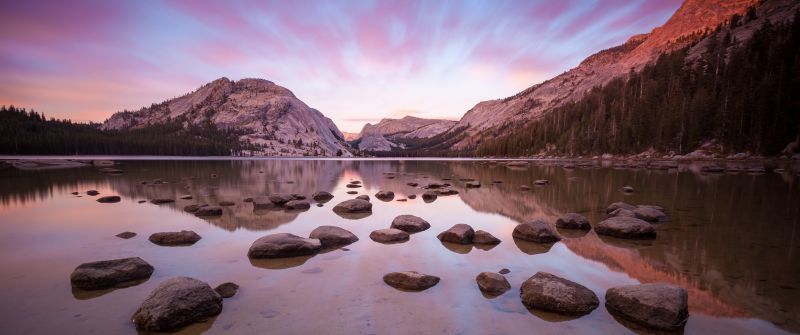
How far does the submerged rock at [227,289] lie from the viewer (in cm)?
913

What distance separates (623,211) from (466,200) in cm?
1166

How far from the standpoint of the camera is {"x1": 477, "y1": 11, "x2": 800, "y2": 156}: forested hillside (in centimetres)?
8288

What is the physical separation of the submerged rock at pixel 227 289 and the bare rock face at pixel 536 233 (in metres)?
11.4

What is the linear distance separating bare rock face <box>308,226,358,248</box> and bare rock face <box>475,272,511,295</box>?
21.5 ft

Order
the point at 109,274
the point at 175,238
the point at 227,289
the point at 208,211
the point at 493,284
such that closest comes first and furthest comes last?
the point at 227,289
the point at 493,284
the point at 109,274
the point at 175,238
the point at 208,211

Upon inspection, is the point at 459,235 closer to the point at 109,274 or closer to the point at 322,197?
the point at 109,274

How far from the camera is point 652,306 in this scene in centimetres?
771

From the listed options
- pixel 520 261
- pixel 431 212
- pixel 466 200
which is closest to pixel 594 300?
pixel 520 261

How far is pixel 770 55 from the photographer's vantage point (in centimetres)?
9744

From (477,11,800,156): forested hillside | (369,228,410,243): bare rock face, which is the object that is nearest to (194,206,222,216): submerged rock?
(369,228,410,243): bare rock face

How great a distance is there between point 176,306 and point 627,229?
16242mm

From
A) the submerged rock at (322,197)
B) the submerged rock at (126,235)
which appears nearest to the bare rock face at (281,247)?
the submerged rock at (126,235)

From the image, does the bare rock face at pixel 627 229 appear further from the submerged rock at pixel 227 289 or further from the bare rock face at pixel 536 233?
the submerged rock at pixel 227 289

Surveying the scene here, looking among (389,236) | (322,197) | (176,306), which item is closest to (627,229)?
(389,236)
